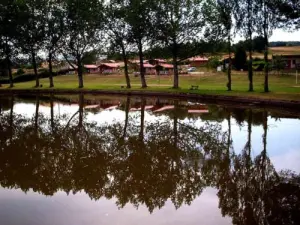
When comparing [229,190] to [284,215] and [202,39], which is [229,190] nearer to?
[284,215]

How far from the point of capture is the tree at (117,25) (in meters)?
59.8

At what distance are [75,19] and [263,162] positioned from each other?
56.6 metres

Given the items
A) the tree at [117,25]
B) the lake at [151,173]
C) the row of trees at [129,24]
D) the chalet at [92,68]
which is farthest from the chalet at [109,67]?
the lake at [151,173]

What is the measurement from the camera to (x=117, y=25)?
6134 centimetres

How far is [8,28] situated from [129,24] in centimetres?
2445

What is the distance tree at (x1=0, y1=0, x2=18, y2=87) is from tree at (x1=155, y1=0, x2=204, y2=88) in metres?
28.0

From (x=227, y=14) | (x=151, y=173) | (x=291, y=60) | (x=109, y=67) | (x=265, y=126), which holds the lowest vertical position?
(x=265, y=126)

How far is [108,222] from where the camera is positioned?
11000mm

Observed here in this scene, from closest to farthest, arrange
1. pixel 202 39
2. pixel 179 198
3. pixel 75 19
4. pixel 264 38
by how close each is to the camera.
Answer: pixel 179 198 → pixel 264 38 → pixel 202 39 → pixel 75 19

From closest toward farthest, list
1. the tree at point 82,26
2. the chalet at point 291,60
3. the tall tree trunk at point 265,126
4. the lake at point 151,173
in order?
the lake at point 151,173 → the tall tree trunk at point 265,126 → the tree at point 82,26 → the chalet at point 291,60

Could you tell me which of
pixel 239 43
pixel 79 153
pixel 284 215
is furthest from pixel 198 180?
pixel 239 43

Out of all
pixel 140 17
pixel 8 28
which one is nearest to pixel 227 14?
pixel 140 17

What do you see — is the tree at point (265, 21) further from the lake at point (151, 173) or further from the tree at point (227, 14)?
the lake at point (151, 173)

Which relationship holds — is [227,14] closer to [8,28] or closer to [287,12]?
[287,12]
